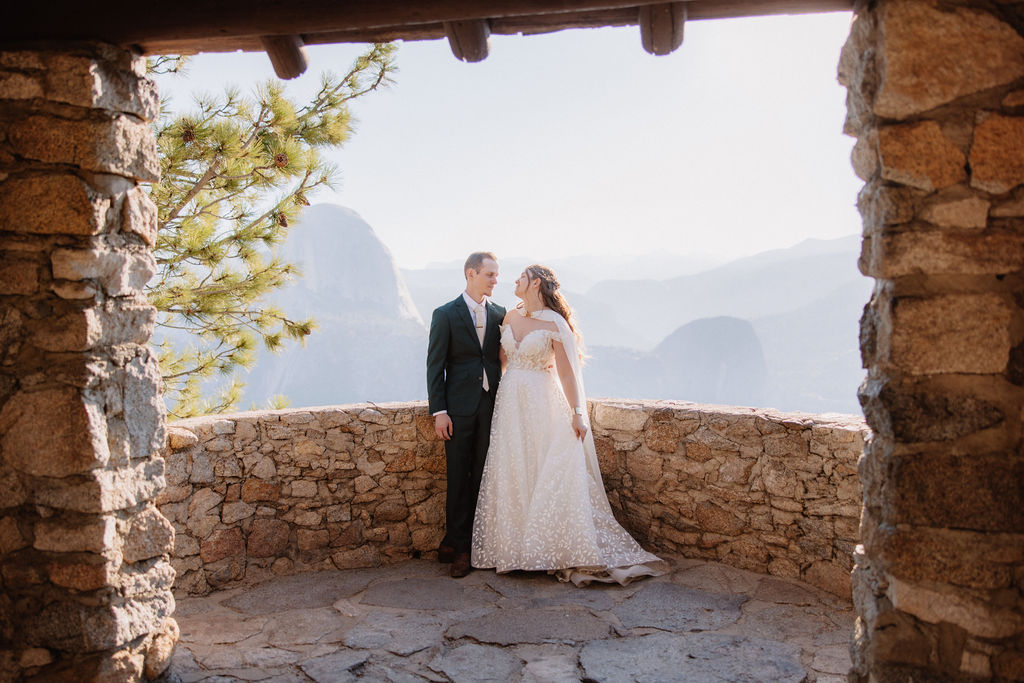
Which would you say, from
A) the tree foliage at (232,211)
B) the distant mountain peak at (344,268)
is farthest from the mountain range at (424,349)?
the tree foliage at (232,211)

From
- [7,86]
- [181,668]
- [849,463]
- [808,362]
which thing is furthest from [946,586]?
[808,362]

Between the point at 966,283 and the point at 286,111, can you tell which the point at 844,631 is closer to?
the point at 966,283

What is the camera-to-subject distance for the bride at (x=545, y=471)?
3.51 meters

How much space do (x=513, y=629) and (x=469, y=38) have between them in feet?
7.35

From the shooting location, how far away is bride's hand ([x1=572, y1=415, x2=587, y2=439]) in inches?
145

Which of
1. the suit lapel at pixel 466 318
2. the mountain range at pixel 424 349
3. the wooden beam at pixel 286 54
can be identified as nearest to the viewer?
the wooden beam at pixel 286 54

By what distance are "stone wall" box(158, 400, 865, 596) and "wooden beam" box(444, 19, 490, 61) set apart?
2200 millimetres

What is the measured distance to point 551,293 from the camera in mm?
3871

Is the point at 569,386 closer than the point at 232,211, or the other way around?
the point at 569,386

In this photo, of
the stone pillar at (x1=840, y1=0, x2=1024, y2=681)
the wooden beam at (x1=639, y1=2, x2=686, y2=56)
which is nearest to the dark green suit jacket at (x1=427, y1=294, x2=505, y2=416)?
the wooden beam at (x1=639, y1=2, x2=686, y2=56)

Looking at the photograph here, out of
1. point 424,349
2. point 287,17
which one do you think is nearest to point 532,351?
point 287,17

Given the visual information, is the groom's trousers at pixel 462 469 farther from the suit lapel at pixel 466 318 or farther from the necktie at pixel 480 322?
the suit lapel at pixel 466 318

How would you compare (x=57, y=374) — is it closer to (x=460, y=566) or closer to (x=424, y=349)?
(x=460, y=566)

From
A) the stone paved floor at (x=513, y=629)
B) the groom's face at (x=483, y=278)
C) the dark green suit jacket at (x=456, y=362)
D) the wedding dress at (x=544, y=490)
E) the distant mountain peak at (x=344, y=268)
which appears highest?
the distant mountain peak at (x=344, y=268)
